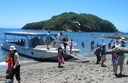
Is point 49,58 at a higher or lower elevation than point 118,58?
lower

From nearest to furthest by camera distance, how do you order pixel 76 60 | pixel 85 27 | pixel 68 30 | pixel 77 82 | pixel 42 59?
1. pixel 77 82
2. pixel 76 60
3. pixel 42 59
4. pixel 68 30
5. pixel 85 27

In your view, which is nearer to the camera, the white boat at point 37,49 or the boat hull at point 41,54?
the boat hull at point 41,54

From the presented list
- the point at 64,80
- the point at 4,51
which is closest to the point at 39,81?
the point at 64,80

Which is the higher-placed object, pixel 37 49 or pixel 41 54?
pixel 37 49

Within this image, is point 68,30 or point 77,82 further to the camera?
point 68,30

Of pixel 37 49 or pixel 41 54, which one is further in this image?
pixel 37 49

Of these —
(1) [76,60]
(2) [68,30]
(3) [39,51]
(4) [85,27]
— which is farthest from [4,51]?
(4) [85,27]

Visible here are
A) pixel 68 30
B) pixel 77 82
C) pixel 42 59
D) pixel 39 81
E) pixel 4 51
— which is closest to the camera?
pixel 77 82

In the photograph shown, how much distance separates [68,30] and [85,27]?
21.3 m

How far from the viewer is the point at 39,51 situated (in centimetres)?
2305

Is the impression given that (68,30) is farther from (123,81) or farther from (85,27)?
(123,81)

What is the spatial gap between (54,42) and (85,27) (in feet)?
553

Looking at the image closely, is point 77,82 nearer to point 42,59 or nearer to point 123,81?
point 123,81

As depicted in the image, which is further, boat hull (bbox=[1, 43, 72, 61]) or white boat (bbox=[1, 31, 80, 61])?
white boat (bbox=[1, 31, 80, 61])
